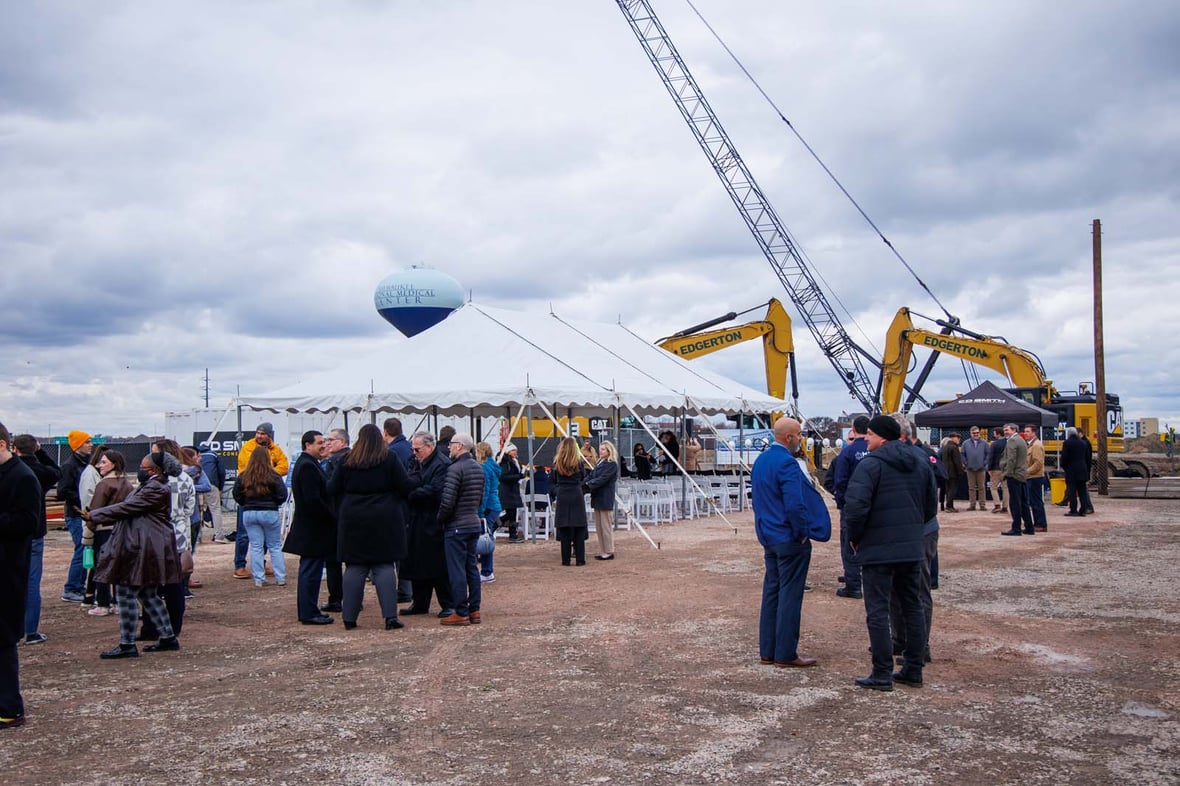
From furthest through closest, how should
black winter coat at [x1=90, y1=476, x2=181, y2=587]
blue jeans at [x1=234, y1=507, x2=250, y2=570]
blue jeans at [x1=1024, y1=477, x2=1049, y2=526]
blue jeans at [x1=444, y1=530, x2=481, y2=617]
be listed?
blue jeans at [x1=1024, y1=477, x2=1049, y2=526]
blue jeans at [x1=234, y1=507, x2=250, y2=570]
blue jeans at [x1=444, y1=530, x2=481, y2=617]
black winter coat at [x1=90, y1=476, x2=181, y2=587]

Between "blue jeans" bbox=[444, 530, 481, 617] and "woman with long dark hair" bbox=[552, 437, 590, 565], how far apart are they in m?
3.38

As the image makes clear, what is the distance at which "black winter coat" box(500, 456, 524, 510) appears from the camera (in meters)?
→ 14.0

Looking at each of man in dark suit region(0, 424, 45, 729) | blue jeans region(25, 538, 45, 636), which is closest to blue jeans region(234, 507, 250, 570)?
blue jeans region(25, 538, 45, 636)

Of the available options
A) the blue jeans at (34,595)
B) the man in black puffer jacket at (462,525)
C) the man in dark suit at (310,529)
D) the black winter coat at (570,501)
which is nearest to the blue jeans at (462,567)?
the man in black puffer jacket at (462,525)

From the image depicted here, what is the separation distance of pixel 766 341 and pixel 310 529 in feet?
80.0

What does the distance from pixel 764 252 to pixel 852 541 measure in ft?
134

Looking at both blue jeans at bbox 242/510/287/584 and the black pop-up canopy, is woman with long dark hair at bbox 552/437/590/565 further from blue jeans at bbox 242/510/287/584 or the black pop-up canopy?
the black pop-up canopy

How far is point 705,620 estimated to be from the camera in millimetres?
8328

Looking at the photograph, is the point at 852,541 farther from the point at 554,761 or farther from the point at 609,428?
the point at 609,428

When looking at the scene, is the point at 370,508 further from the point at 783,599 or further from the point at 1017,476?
the point at 1017,476

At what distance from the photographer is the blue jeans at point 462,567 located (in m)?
8.16

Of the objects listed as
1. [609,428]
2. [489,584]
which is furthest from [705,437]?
[489,584]

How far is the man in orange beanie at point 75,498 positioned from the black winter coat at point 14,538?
12.9 ft

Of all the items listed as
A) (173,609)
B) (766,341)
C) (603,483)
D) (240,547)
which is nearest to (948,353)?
(766,341)
